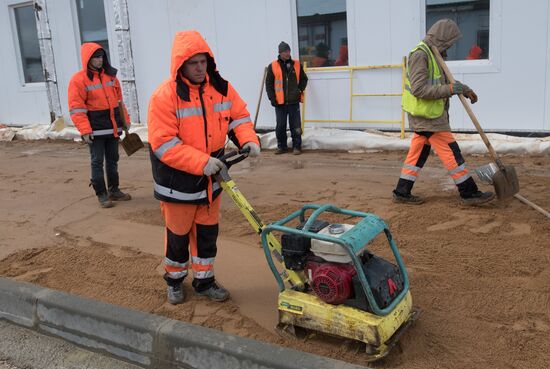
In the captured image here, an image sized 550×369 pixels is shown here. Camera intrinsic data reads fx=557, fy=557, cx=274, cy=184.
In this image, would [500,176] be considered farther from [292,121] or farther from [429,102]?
[292,121]

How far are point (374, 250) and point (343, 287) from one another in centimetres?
169

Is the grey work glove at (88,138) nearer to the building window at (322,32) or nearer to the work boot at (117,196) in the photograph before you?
the work boot at (117,196)

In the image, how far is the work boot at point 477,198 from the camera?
221 inches

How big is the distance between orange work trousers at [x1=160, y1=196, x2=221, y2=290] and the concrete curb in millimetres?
551

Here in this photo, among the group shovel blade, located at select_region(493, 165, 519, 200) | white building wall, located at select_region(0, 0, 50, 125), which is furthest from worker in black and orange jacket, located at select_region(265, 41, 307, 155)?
white building wall, located at select_region(0, 0, 50, 125)

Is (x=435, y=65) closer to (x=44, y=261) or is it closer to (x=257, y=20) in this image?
(x=44, y=261)

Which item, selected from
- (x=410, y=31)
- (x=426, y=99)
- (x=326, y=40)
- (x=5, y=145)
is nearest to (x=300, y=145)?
(x=326, y=40)

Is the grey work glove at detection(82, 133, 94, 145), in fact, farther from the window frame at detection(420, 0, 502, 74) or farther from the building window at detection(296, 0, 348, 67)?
the window frame at detection(420, 0, 502, 74)

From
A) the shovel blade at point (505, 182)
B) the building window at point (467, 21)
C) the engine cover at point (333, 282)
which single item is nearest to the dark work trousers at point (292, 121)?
the building window at point (467, 21)

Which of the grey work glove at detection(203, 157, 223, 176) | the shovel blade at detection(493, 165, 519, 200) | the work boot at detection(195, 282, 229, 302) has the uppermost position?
the grey work glove at detection(203, 157, 223, 176)

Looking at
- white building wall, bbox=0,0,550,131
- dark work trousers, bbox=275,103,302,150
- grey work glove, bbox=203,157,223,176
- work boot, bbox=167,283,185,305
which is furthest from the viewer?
dark work trousers, bbox=275,103,302,150

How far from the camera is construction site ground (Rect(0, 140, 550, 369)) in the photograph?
3283mm

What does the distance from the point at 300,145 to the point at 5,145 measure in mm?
7158

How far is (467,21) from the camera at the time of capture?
330 inches
